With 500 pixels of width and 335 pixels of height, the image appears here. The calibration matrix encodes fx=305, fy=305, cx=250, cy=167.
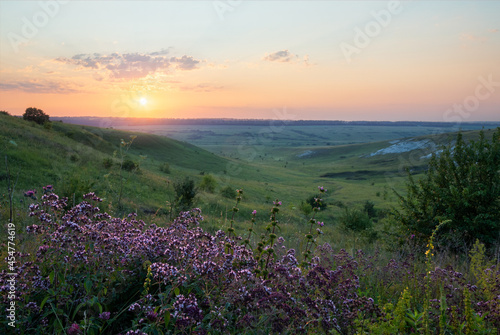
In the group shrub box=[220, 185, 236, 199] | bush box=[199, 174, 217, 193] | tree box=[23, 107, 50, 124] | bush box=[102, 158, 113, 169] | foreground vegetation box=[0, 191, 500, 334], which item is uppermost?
tree box=[23, 107, 50, 124]

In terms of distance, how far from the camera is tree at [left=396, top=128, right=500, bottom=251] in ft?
30.6

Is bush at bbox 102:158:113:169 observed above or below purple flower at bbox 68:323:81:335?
below

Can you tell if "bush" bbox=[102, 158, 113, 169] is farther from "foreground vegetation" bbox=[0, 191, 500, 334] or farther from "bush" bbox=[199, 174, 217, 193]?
"foreground vegetation" bbox=[0, 191, 500, 334]

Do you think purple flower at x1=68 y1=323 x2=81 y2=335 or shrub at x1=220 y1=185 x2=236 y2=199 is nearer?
purple flower at x1=68 y1=323 x2=81 y2=335

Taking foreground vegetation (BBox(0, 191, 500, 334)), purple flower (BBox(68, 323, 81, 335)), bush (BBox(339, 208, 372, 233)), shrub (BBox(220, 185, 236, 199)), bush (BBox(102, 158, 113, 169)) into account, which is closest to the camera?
purple flower (BBox(68, 323, 81, 335))

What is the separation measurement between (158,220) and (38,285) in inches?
398

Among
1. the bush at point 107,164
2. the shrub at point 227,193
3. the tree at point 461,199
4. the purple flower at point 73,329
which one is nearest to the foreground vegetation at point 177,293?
the purple flower at point 73,329

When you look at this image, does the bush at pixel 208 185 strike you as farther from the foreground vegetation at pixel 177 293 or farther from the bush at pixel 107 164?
the foreground vegetation at pixel 177 293

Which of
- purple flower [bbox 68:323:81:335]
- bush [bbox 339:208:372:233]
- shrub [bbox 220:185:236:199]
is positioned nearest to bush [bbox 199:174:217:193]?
shrub [bbox 220:185:236:199]

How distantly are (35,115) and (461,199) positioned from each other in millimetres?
55836

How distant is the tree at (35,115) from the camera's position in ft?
154

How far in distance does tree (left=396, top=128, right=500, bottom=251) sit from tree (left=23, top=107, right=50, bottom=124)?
5336 cm

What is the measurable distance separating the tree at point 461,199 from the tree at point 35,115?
53363mm

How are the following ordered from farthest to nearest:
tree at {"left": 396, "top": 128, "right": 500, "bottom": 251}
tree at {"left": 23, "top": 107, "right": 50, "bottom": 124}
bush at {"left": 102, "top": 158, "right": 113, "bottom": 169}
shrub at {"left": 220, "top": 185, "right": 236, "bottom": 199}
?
tree at {"left": 23, "top": 107, "right": 50, "bottom": 124}
shrub at {"left": 220, "top": 185, "right": 236, "bottom": 199}
bush at {"left": 102, "top": 158, "right": 113, "bottom": 169}
tree at {"left": 396, "top": 128, "right": 500, "bottom": 251}
